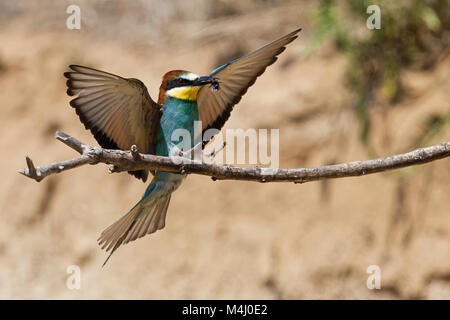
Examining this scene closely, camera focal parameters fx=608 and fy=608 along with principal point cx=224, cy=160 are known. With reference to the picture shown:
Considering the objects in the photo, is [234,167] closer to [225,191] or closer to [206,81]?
[206,81]

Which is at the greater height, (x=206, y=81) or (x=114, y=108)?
(x=206, y=81)

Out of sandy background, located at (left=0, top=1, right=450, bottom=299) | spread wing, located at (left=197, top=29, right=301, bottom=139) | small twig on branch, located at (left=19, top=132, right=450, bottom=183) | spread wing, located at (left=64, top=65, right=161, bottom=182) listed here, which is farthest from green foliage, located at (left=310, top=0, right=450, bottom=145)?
small twig on branch, located at (left=19, top=132, right=450, bottom=183)

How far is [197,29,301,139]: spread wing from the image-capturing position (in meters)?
2.09

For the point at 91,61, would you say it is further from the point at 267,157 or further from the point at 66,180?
the point at 267,157

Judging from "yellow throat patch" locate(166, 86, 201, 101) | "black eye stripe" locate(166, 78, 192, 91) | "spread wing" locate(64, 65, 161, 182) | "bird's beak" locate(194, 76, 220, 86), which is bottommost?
"spread wing" locate(64, 65, 161, 182)

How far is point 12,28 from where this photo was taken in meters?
4.29

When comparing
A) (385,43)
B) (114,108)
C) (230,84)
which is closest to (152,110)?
(114,108)

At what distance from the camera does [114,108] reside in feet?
6.38

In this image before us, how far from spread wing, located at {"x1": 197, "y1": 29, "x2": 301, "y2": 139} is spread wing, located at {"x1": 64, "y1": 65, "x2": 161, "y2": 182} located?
0.26 meters

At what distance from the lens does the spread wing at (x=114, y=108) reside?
1.83 meters

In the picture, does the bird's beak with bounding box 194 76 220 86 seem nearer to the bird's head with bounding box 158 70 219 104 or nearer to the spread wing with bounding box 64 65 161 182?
the bird's head with bounding box 158 70 219 104

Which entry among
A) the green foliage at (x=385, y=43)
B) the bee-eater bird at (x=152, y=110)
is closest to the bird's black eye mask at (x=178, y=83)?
the bee-eater bird at (x=152, y=110)

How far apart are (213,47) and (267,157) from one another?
87cm

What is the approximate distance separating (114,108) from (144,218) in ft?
1.34
